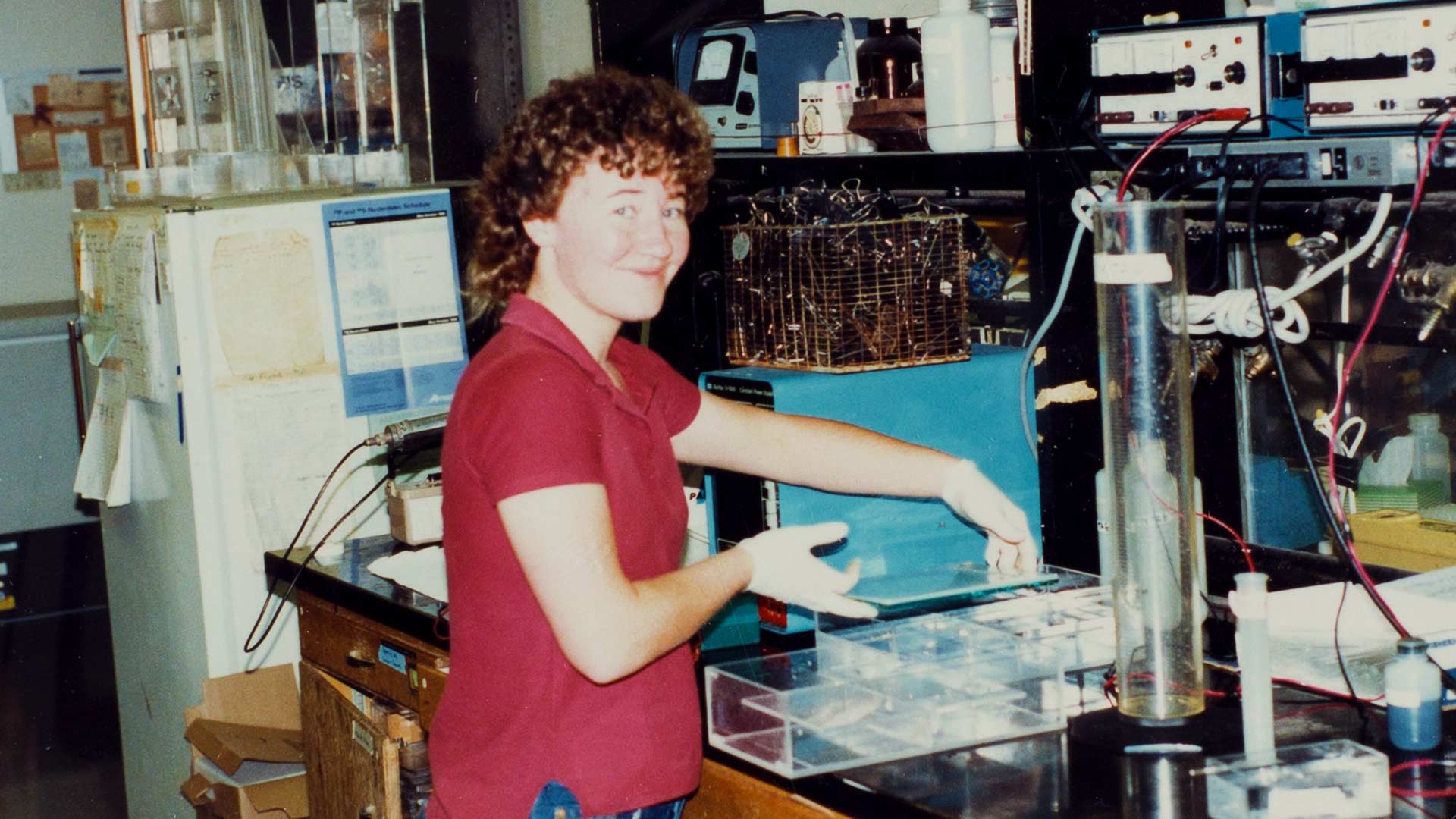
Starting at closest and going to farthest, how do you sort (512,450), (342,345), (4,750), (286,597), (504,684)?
1. (512,450)
2. (504,684)
3. (286,597)
4. (342,345)
5. (4,750)

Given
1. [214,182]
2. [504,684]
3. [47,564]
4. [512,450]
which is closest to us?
[512,450]

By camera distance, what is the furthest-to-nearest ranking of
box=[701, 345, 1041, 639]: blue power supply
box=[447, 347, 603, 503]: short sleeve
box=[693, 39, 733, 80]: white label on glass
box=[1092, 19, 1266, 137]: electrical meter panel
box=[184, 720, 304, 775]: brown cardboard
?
box=[184, 720, 304, 775]: brown cardboard → box=[693, 39, 733, 80]: white label on glass → box=[701, 345, 1041, 639]: blue power supply → box=[1092, 19, 1266, 137]: electrical meter panel → box=[447, 347, 603, 503]: short sleeve

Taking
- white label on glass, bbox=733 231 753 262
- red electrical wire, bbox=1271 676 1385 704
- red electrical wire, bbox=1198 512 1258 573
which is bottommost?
red electrical wire, bbox=1271 676 1385 704

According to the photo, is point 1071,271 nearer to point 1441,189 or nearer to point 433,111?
point 1441,189

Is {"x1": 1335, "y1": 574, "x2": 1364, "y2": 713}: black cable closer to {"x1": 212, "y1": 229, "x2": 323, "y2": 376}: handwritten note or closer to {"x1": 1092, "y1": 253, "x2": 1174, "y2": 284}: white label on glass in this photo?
{"x1": 1092, "y1": 253, "x2": 1174, "y2": 284}: white label on glass

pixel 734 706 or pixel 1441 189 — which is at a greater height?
pixel 1441 189

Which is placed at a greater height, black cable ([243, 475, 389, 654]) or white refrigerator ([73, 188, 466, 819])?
white refrigerator ([73, 188, 466, 819])

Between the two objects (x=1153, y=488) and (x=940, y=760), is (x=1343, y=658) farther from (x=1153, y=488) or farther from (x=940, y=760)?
(x=940, y=760)

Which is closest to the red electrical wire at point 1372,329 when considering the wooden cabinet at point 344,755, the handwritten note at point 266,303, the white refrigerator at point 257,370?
the wooden cabinet at point 344,755

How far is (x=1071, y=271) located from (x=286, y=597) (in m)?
1.59

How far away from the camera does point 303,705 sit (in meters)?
2.70

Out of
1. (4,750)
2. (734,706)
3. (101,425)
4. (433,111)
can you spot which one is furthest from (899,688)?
(4,750)

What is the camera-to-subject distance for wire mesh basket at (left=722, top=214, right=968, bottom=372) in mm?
2143

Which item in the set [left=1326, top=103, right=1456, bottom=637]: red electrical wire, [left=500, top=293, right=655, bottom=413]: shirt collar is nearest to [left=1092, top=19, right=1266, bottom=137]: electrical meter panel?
[left=1326, top=103, right=1456, bottom=637]: red electrical wire
